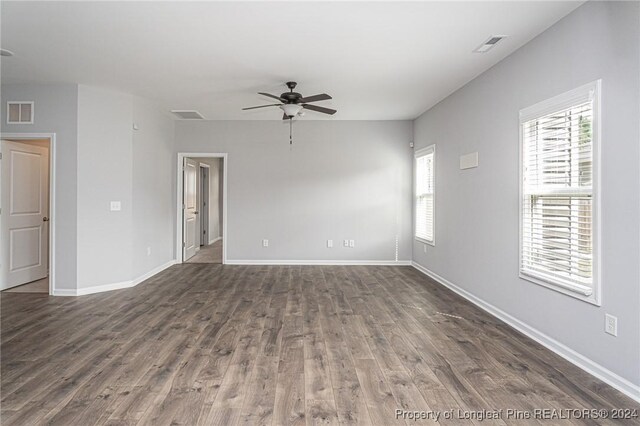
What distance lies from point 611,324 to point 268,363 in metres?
2.43

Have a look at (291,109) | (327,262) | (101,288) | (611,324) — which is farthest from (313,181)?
(611,324)

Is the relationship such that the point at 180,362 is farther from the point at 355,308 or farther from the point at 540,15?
the point at 540,15

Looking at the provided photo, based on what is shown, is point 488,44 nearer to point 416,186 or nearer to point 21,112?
point 416,186

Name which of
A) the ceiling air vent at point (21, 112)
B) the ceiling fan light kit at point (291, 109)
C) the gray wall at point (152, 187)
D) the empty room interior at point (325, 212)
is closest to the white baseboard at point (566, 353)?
the empty room interior at point (325, 212)

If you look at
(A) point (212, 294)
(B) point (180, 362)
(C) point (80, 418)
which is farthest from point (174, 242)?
(C) point (80, 418)

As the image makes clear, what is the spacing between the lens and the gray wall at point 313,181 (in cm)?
681

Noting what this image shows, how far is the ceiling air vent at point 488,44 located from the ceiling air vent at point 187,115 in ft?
15.1

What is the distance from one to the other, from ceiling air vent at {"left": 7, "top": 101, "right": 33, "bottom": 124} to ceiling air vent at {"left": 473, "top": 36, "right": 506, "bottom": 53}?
18.2 ft

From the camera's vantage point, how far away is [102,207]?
Result: 4.86 meters

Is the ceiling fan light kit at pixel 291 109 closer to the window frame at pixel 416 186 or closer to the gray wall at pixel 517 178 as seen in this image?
the gray wall at pixel 517 178

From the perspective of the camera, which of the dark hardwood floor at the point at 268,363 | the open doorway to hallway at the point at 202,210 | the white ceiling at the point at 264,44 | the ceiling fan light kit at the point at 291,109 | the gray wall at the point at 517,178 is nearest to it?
the dark hardwood floor at the point at 268,363

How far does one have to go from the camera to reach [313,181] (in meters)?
6.82

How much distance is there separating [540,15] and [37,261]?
7.06m

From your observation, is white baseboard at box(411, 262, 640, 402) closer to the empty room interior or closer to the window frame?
the empty room interior
